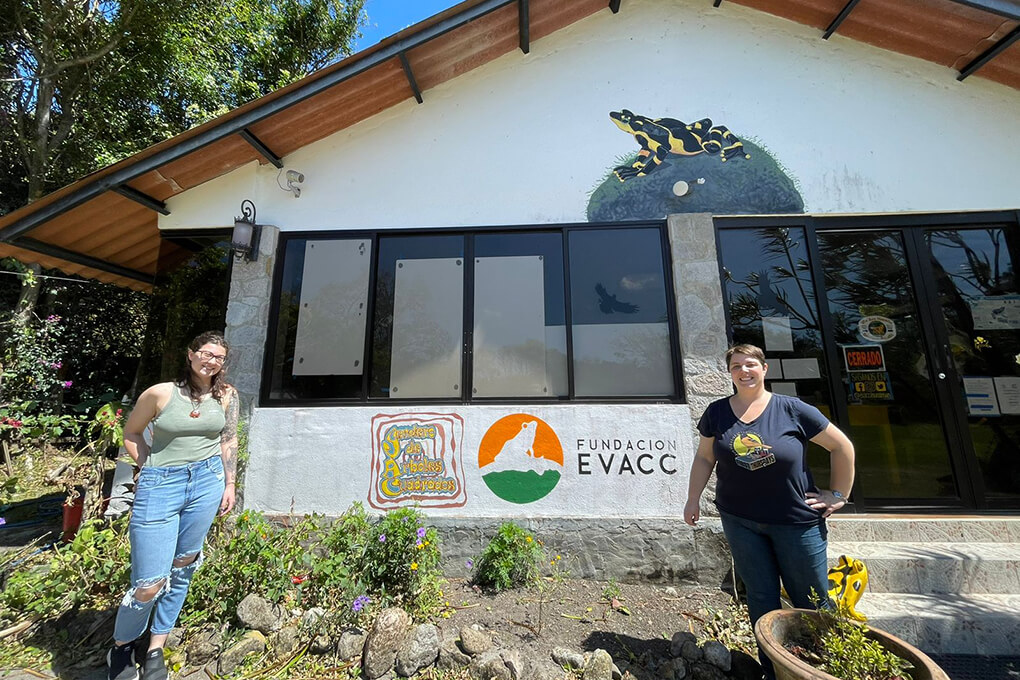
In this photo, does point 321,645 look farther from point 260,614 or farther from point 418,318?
point 418,318

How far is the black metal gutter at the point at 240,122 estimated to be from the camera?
360 centimetres

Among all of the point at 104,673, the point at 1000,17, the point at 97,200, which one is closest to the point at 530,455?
the point at 104,673

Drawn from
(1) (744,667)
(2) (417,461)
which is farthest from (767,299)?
(2) (417,461)

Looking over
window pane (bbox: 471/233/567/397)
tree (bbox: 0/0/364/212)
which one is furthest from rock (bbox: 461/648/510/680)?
tree (bbox: 0/0/364/212)

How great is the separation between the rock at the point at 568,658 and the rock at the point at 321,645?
1.36 m

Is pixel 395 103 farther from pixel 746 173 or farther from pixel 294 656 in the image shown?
pixel 294 656

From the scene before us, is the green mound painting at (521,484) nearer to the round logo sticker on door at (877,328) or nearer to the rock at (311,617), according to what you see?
the rock at (311,617)

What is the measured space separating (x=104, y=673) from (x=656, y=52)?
21.3 ft

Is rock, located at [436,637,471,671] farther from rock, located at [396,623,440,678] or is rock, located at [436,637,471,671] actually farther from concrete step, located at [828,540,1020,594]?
concrete step, located at [828,540,1020,594]

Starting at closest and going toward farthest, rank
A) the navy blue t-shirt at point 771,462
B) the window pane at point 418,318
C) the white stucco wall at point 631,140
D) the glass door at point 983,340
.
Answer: the navy blue t-shirt at point 771,462
the glass door at point 983,340
the window pane at point 418,318
the white stucco wall at point 631,140

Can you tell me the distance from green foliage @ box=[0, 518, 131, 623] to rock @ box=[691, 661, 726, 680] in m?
3.75

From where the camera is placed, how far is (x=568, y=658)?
2502mm

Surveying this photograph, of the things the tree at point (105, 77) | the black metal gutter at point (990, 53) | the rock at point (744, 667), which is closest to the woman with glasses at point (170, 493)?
the rock at point (744, 667)

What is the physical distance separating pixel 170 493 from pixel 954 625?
189 inches
